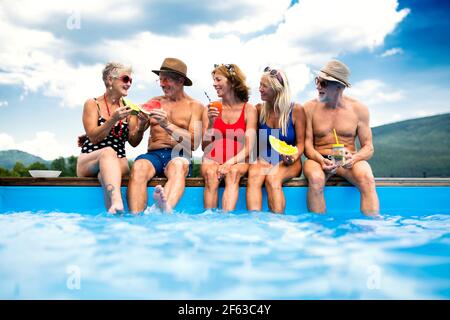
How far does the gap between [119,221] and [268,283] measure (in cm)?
185

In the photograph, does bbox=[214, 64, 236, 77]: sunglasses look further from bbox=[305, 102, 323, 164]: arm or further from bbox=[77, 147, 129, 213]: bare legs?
bbox=[77, 147, 129, 213]: bare legs

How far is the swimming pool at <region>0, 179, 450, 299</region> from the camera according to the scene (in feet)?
7.62

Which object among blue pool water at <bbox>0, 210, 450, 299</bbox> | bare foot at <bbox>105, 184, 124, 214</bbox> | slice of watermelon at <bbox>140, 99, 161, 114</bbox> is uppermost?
slice of watermelon at <bbox>140, 99, 161, 114</bbox>

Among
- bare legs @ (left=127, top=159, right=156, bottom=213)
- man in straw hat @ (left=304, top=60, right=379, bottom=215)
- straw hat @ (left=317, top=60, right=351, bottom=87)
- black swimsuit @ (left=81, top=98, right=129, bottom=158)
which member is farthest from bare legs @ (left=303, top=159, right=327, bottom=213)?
black swimsuit @ (left=81, top=98, right=129, bottom=158)

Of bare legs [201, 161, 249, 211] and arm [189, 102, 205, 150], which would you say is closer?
bare legs [201, 161, 249, 211]

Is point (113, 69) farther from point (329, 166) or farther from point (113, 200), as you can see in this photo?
point (329, 166)

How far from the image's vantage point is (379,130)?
2102 cm

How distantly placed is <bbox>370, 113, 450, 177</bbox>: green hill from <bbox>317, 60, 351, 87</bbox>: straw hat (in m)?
12.9

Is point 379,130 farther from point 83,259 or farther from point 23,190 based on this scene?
point 83,259

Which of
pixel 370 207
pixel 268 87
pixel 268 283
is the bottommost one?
pixel 268 283

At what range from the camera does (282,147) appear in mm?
4379

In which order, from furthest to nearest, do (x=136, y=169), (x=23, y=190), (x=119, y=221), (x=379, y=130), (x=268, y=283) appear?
(x=379, y=130), (x=23, y=190), (x=136, y=169), (x=119, y=221), (x=268, y=283)

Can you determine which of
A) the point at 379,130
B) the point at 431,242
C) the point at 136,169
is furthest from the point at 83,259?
the point at 379,130

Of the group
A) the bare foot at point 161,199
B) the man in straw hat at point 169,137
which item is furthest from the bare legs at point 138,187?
the bare foot at point 161,199
